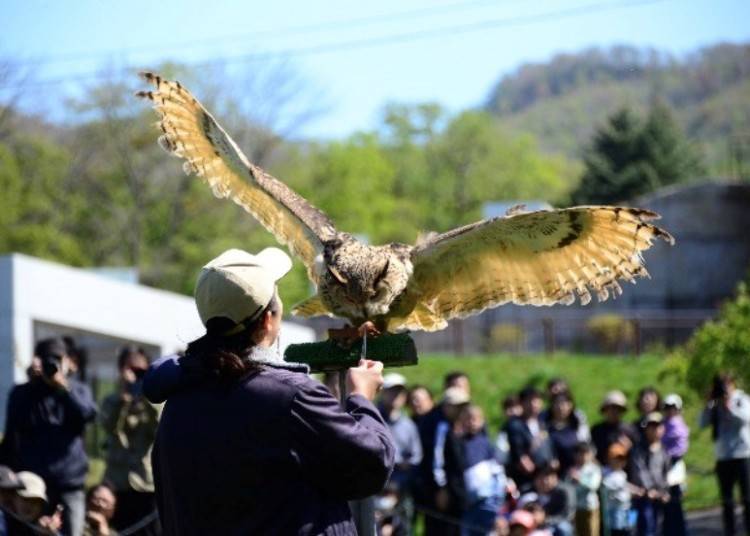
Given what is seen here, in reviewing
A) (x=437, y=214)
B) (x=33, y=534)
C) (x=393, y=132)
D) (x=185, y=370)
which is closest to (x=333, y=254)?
(x=185, y=370)

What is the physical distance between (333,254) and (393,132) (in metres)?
58.9

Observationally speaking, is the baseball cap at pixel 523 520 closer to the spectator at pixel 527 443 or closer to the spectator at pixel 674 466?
the spectator at pixel 527 443

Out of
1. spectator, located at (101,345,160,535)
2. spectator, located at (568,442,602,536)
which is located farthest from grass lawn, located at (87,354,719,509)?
spectator, located at (101,345,160,535)

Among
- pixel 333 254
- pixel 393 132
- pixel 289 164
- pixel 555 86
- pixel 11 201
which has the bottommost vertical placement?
pixel 333 254

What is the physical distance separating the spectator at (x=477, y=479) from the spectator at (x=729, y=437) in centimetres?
226

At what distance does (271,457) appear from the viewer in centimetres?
297

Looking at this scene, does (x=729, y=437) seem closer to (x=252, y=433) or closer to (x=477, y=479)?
(x=477, y=479)

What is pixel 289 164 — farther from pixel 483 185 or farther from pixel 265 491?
pixel 265 491

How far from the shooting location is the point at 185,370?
310 centimetres

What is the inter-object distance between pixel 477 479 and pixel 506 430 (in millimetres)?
1150

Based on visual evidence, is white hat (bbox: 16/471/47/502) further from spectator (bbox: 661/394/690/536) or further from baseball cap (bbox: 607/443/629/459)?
spectator (bbox: 661/394/690/536)

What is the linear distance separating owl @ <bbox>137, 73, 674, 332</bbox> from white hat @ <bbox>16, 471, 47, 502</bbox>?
92.9 inches

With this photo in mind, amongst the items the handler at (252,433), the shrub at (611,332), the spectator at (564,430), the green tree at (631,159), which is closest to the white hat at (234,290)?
the handler at (252,433)

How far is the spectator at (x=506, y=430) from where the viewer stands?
1052cm
